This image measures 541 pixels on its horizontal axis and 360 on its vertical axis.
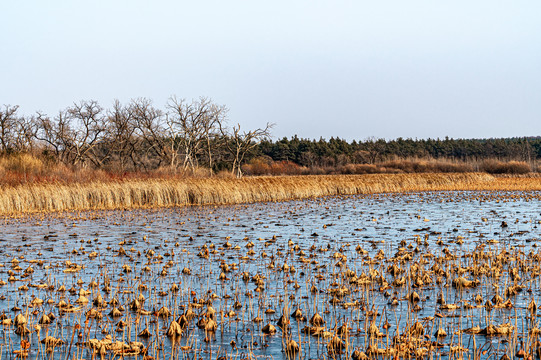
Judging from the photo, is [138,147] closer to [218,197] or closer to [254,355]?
[218,197]

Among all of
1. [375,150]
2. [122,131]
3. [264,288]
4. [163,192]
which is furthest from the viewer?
[375,150]

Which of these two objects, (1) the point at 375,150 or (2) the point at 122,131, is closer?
(2) the point at 122,131

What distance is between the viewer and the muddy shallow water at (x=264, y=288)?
27.9ft

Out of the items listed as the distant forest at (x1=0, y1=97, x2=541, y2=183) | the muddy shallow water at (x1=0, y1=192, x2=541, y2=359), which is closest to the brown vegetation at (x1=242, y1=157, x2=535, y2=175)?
the distant forest at (x1=0, y1=97, x2=541, y2=183)

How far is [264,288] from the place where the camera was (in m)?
12.2

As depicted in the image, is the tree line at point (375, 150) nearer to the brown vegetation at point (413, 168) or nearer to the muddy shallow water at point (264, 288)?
the brown vegetation at point (413, 168)

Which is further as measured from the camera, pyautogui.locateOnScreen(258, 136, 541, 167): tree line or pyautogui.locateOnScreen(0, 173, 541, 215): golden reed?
pyautogui.locateOnScreen(258, 136, 541, 167): tree line

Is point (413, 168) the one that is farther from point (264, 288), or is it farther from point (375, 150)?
point (264, 288)

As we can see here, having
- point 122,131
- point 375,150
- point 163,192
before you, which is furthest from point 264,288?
point 375,150

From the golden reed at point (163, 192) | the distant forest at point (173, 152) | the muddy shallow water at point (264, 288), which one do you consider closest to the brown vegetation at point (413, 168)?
the distant forest at point (173, 152)

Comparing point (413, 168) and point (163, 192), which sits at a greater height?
point (413, 168)

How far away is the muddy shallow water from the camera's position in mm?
8516

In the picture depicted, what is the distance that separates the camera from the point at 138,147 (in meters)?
80.4

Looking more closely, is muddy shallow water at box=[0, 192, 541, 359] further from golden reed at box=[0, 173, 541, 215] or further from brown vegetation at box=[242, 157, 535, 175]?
brown vegetation at box=[242, 157, 535, 175]
